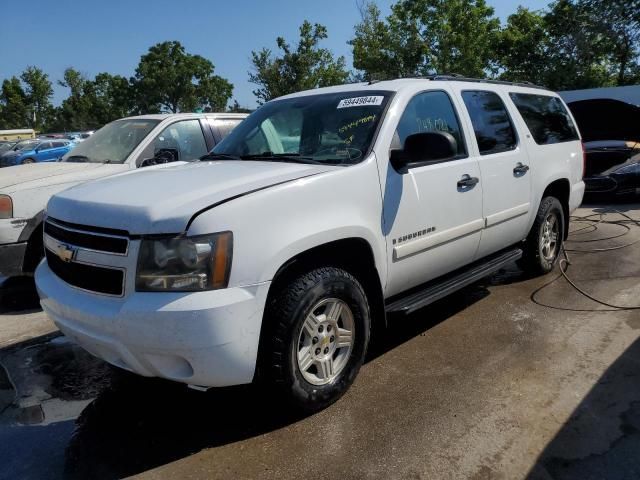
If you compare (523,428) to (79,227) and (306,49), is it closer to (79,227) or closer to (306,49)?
(79,227)

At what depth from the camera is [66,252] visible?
2.75 meters

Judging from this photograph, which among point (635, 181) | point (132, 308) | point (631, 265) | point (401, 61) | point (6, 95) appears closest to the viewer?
point (132, 308)

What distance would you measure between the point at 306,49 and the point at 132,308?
2816 centimetres

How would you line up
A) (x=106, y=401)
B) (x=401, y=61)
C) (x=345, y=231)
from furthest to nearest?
(x=401, y=61), (x=106, y=401), (x=345, y=231)

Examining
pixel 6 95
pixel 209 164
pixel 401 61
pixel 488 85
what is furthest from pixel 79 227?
pixel 6 95

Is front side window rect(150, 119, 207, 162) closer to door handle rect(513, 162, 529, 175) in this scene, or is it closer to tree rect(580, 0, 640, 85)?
door handle rect(513, 162, 529, 175)

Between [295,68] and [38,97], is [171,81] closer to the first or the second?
[38,97]

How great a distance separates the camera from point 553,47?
94.9 feet

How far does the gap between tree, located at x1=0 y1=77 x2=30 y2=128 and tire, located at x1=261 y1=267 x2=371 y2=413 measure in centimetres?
6876

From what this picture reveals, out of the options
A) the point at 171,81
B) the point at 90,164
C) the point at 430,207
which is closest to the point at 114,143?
the point at 90,164

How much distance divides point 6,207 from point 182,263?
10.7 feet

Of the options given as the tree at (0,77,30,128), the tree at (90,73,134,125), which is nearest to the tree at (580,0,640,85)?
the tree at (90,73,134,125)

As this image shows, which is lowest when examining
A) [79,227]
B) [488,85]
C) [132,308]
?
[132,308]

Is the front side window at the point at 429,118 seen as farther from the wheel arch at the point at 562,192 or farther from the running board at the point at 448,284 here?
the wheel arch at the point at 562,192
